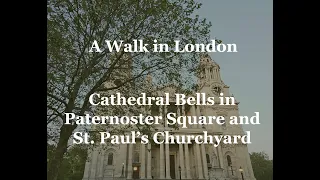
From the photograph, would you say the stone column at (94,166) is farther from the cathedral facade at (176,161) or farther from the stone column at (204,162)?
the stone column at (204,162)

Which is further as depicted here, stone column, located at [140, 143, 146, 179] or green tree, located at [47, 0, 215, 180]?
stone column, located at [140, 143, 146, 179]

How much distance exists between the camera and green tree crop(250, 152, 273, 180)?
41.8 metres

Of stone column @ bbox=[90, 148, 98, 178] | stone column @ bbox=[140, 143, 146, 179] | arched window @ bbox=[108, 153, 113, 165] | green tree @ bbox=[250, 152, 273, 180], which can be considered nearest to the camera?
stone column @ bbox=[140, 143, 146, 179]

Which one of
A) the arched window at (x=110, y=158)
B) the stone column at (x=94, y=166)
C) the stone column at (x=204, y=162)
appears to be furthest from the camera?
the arched window at (x=110, y=158)

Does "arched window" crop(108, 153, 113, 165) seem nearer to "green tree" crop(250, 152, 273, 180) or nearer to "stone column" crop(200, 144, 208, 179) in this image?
"stone column" crop(200, 144, 208, 179)

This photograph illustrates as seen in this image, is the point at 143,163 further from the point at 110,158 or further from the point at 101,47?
the point at 101,47

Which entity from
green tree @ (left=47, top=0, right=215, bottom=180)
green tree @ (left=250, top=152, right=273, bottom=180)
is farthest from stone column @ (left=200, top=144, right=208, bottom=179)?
green tree @ (left=47, top=0, right=215, bottom=180)

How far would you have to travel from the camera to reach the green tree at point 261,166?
41769mm

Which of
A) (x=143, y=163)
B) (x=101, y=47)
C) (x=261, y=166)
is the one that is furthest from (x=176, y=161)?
(x=101, y=47)

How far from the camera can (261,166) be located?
47.0 meters

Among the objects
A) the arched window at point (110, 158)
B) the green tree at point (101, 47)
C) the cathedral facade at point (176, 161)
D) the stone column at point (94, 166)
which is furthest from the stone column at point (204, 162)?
the green tree at point (101, 47)

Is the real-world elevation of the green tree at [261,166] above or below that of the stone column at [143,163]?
below
